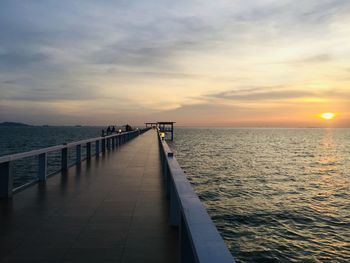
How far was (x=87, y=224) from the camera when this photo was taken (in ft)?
16.8

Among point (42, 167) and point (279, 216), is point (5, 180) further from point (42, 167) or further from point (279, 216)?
point (279, 216)

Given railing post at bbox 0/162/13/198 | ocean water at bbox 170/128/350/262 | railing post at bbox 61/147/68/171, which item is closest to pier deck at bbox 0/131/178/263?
railing post at bbox 0/162/13/198

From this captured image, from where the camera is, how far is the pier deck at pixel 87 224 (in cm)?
399

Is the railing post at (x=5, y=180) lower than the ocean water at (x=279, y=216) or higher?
higher

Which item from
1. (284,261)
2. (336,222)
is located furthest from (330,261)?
(336,222)

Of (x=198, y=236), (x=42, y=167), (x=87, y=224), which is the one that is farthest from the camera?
(x=42, y=167)

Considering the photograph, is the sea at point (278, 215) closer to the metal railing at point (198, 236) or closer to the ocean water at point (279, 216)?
the ocean water at point (279, 216)

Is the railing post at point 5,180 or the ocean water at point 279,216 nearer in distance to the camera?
the railing post at point 5,180

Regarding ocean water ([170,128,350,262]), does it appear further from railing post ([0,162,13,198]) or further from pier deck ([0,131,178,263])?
railing post ([0,162,13,198])

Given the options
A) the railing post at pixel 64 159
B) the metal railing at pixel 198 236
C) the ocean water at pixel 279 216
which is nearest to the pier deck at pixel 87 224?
the metal railing at pixel 198 236

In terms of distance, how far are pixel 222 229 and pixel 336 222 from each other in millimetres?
5584

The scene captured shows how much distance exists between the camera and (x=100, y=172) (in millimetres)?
10617

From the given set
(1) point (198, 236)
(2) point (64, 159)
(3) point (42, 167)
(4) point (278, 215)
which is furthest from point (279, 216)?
(1) point (198, 236)

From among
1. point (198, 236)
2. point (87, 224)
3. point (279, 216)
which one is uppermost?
point (198, 236)
